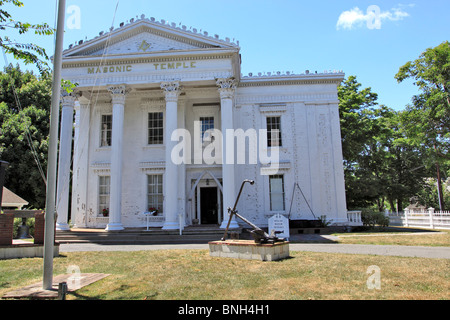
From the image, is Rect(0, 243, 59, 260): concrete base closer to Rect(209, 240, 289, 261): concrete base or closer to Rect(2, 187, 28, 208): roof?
Rect(209, 240, 289, 261): concrete base

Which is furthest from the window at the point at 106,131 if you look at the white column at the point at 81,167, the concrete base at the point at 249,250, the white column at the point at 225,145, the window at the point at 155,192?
the concrete base at the point at 249,250

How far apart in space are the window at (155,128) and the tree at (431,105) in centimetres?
1646

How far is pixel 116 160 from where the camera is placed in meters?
18.2

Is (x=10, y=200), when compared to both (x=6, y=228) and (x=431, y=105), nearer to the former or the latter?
(x=6, y=228)

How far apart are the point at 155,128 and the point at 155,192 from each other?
13.3ft

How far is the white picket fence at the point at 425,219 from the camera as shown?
72.0 feet

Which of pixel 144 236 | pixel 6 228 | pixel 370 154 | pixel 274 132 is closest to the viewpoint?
pixel 6 228

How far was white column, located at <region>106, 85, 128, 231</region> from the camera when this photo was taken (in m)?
17.8

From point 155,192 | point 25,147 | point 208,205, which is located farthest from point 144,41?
point 25,147

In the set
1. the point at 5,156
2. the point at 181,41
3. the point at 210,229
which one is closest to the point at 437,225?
the point at 210,229

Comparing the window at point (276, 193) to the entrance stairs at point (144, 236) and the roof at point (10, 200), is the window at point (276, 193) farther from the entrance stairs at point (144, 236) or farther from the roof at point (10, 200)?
the roof at point (10, 200)

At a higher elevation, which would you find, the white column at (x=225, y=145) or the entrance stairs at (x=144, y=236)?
the white column at (x=225, y=145)

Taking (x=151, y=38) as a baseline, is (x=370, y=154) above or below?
below
